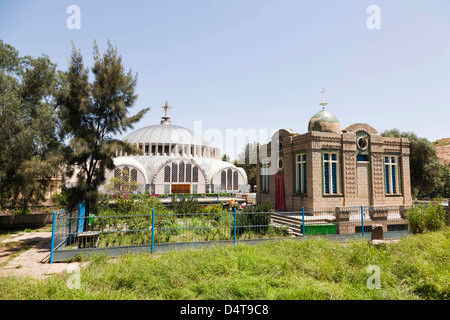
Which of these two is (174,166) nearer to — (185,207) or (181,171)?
(181,171)

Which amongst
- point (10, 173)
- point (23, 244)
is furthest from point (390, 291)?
point (10, 173)

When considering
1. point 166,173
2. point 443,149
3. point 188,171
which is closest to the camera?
point 166,173

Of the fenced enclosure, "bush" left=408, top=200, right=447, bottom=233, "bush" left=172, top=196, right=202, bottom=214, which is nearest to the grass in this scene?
the fenced enclosure

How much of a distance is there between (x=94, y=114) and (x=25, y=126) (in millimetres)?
5755

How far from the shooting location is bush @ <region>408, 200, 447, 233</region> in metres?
11.2

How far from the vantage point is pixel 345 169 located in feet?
54.7

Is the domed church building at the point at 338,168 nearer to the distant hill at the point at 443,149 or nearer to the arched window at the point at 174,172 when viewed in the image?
the arched window at the point at 174,172

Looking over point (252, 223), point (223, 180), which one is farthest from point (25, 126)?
point (223, 180)

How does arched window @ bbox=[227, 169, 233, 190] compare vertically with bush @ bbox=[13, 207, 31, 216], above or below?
above

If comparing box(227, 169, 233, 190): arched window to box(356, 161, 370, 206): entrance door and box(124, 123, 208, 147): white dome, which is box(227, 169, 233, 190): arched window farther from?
box(356, 161, 370, 206): entrance door

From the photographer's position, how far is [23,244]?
11.5 meters

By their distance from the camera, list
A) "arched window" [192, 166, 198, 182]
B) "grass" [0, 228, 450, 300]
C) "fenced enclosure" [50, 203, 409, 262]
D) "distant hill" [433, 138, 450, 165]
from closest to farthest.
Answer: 1. "grass" [0, 228, 450, 300]
2. "fenced enclosure" [50, 203, 409, 262]
3. "arched window" [192, 166, 198, 182]
4. "distant hill" [433, 138, 450, 165]

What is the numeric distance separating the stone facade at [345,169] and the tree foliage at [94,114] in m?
10.8
